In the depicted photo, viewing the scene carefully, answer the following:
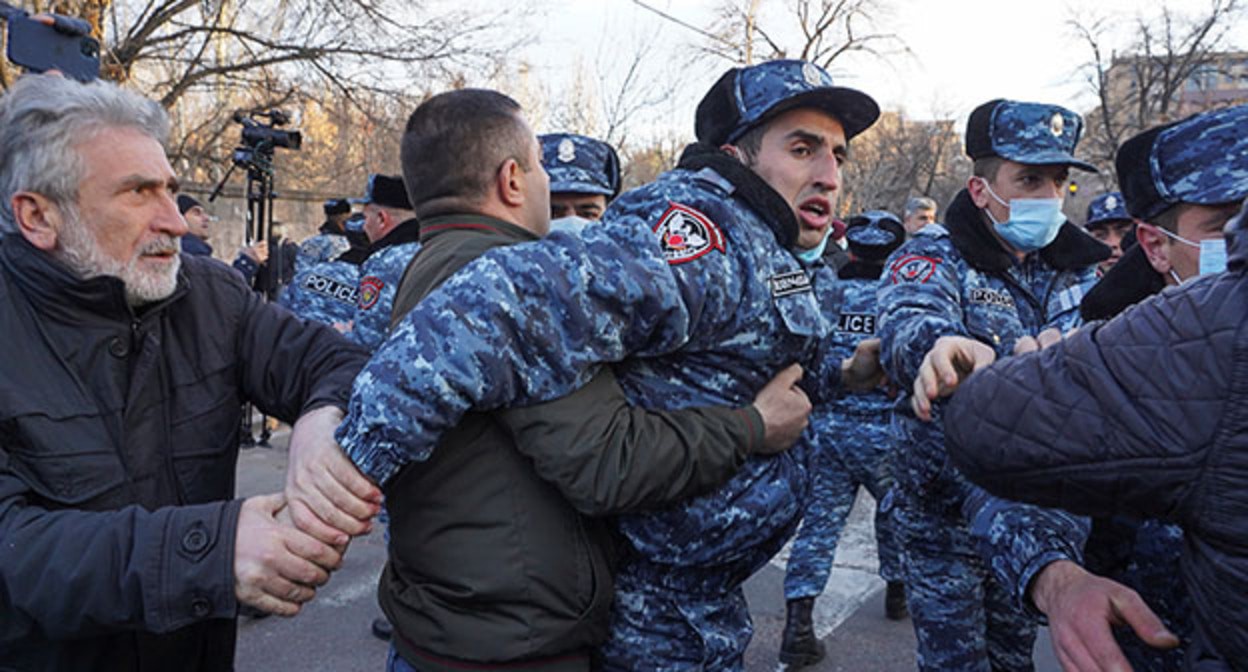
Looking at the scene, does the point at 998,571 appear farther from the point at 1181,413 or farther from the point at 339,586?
the point at 339,586

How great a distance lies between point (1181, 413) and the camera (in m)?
1.11

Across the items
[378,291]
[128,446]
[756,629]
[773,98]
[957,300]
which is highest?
[773,98]

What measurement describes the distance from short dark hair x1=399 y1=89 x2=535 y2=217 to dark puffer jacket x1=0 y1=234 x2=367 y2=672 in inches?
18.7

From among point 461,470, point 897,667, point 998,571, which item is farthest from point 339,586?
point 998,571

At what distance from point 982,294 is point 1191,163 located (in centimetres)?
93

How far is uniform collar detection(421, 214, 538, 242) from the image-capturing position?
183 cm

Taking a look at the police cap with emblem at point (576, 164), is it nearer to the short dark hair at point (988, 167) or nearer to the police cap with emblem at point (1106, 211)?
the short dark hair at point (988, 167)

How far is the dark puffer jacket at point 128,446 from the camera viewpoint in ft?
4.66

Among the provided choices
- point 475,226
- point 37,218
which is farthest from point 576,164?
point 37,218

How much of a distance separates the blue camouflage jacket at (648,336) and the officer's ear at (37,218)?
0.76 m

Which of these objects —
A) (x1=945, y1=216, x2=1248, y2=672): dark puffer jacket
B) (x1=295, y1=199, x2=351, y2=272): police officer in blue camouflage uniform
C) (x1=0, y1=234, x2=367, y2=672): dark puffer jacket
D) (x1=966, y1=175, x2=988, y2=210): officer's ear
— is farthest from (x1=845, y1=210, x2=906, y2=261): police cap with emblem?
(x1=295, y1=199, x2=351, y2=272): police officer in blue camouflage uniform

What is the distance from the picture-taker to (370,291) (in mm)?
3977

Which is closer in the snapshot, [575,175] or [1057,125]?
[1057,125]

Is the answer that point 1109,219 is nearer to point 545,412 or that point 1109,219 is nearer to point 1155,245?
point 1155,245
